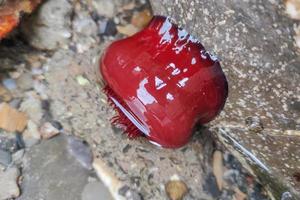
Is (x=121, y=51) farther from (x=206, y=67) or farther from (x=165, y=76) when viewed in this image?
(x=206, y=67)

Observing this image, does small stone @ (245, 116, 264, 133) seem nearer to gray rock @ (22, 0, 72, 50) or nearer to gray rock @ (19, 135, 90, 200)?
gray rock @ (19, 135, 90, 200)

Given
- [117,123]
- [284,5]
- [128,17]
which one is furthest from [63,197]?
[284,5]

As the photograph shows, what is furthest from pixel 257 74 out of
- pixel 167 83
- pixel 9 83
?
pixel 9 83

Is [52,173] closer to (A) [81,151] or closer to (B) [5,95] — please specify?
(A) [81,151]

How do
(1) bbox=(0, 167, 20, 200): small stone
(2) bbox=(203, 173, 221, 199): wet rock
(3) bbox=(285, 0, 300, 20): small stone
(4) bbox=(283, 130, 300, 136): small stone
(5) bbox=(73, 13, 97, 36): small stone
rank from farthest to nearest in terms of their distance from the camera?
(5) bbox=(73, 13, 97, 36): small stone
(2) bbox=(203, 173, 221, 199): wet rock
(1) bbox=(0, 167, 20, 200): small stone
(4) bbox=(283, 130, 300, 136): small stone
(3) bbox=(285, 0, 300, 20): small stone

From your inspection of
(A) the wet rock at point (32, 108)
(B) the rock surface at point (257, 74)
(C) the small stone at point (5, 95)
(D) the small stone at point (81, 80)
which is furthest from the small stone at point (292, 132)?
(C) the small stone at point (5, 95)

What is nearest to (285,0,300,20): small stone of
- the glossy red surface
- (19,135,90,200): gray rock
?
the glossy red surface
